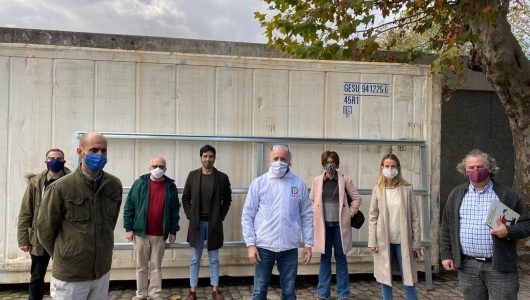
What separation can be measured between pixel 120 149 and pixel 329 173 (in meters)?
2.53

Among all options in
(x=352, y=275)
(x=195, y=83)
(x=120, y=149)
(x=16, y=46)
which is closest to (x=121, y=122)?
(x=120, y=149)

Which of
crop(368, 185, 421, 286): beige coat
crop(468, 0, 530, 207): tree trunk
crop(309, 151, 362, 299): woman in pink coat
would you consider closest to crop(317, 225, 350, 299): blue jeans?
crop(309, 151, 362, 299): woman in pink coat

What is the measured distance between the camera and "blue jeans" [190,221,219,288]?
5.34 metres

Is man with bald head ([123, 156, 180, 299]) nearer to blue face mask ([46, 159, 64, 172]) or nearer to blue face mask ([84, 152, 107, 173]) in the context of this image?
blue face mask ([46, 159, 64, 172])

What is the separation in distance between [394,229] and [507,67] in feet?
13.0

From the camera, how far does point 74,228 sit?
3.02m

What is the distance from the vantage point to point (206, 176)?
5.39m

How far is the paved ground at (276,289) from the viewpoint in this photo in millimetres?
5600

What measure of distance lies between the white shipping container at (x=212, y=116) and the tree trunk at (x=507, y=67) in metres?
1.72

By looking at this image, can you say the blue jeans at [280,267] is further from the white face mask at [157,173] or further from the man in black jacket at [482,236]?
the white face mask at [157,173]

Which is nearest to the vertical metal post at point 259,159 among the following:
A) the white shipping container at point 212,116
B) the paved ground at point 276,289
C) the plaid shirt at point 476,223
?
the white shipping container at point 212,116

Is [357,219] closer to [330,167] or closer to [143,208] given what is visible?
[330,167]

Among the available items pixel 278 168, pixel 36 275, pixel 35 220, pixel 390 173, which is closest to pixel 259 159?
pixel 278 168

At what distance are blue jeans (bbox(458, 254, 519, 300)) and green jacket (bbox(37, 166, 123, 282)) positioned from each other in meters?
2.80
